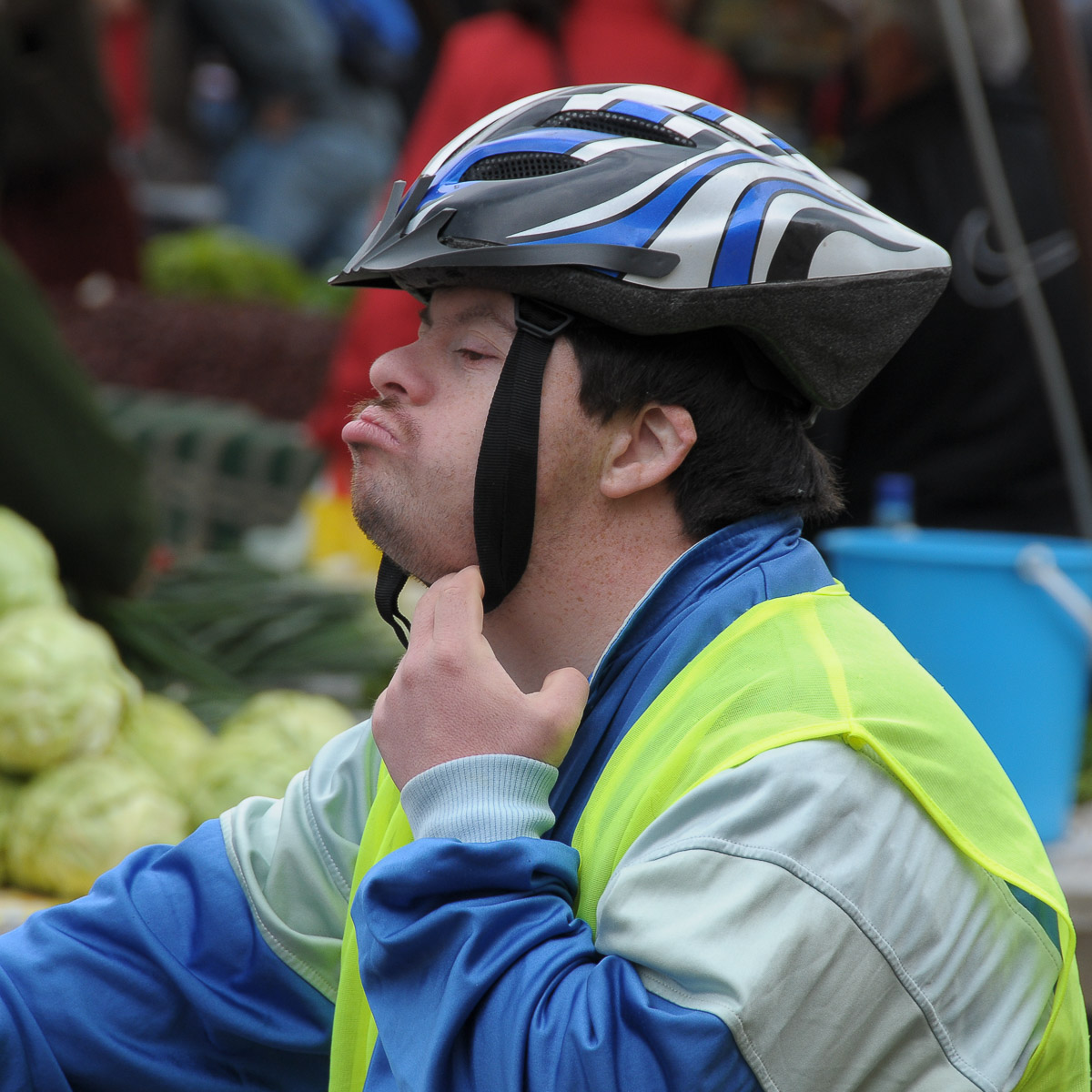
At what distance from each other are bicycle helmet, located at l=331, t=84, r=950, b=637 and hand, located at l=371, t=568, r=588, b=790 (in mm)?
184

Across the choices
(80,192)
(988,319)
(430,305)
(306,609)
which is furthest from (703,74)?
(430,305)

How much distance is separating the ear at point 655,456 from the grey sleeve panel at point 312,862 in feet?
1.44

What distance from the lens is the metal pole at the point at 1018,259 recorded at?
366 cm

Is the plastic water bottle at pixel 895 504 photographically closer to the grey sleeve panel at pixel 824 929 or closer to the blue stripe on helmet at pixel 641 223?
the blue stripe on helmet at pixel 641 223

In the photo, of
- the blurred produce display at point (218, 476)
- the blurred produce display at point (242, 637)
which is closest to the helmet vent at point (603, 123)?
the blurred produce display at point (242, 637)

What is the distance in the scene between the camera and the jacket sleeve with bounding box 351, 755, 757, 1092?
3.84 feet

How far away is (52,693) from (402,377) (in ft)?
4.30

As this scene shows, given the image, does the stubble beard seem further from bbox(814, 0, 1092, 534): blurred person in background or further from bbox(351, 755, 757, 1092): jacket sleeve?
bbox(814, 0, 1092, 534): blurred person in background

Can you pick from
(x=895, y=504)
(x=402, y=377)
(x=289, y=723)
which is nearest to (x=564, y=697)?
(x=402, y=377)

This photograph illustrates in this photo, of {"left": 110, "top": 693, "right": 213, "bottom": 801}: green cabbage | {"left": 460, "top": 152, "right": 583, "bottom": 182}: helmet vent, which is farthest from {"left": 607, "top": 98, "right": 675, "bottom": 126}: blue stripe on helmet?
{"left": 110, "top": 693, "right": 213, "bottom": 801}: green cabbage

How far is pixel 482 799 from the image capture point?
4.27ft

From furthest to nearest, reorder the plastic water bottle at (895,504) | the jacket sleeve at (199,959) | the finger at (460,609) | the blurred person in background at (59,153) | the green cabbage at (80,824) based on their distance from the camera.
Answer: the blurred person in background at (59,153), the plastic water bottle at (895,504), the green cabbage at (80,824), the jacket sleeve at (199,959), the finger at (460,609)

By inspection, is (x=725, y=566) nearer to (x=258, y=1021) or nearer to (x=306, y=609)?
(x=258, y=1021)

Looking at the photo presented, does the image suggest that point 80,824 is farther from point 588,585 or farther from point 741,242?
point 741,242
